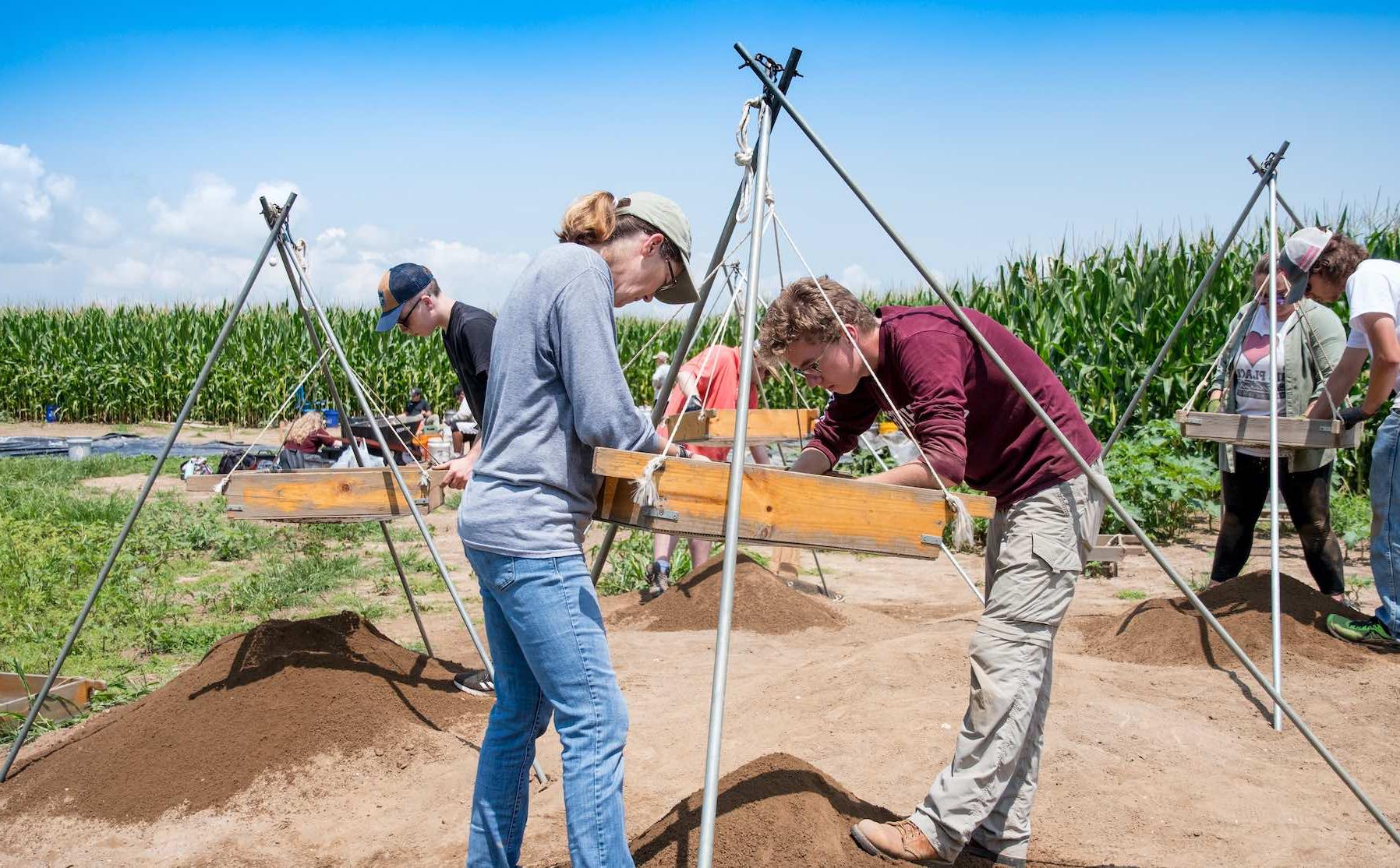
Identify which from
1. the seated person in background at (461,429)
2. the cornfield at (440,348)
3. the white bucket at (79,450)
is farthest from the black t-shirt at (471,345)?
the white bucket at (79,450)

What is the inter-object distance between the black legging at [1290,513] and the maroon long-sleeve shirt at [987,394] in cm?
300

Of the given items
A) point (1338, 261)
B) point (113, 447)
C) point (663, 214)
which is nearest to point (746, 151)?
point (663, 214)

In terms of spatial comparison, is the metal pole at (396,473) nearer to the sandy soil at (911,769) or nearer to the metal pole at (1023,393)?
the sandy soil at (911,769)

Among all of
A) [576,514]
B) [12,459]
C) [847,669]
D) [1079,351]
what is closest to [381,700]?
[847,669]

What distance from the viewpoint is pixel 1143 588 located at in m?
7.29

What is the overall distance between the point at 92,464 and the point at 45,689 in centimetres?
1023

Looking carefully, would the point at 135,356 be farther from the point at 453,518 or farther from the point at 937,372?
the point at 937,372

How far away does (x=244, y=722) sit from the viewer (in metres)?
4.20

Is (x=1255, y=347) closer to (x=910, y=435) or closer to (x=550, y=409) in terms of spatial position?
(x=910, y=435)

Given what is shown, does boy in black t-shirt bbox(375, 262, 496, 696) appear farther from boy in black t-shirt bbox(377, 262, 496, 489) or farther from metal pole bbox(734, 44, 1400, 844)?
metal pole bbox(734, 44, 1400, 844)

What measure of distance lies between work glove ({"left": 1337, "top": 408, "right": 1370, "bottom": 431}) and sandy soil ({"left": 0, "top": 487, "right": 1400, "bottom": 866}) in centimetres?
116

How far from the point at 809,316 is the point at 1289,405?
3949 millimetres

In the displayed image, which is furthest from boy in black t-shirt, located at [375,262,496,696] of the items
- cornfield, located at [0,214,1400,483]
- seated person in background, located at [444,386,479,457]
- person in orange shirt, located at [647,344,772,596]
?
seated person in background, located at [444,386,479,457]

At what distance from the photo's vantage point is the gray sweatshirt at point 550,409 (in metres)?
2.29
